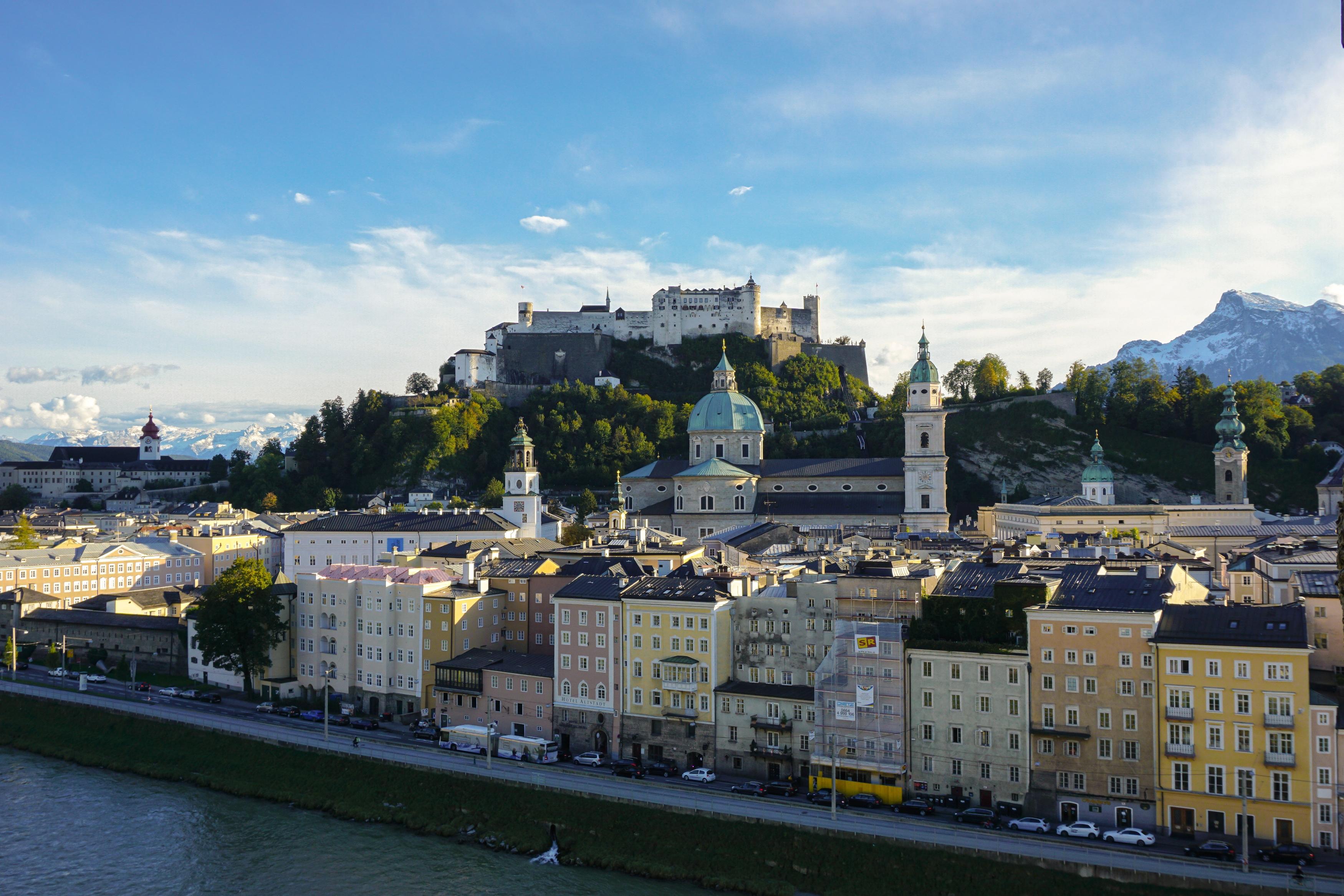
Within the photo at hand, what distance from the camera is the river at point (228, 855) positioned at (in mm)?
28109

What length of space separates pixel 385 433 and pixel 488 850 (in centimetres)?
7235

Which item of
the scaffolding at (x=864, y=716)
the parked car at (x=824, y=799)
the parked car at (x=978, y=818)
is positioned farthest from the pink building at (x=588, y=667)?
the parked car at (x=978, y=818)

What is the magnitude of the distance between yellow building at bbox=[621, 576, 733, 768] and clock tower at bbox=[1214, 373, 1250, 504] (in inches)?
2095

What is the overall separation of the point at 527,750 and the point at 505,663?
403 cm

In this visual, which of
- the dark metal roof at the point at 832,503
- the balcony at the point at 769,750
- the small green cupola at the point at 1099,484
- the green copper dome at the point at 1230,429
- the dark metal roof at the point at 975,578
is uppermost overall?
the green copper dome at the point at 1230,429

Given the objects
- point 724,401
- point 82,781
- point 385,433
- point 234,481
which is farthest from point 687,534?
point 234,481

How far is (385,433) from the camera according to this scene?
98.8 m

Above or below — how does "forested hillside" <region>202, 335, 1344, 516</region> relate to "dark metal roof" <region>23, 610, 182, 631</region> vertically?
above

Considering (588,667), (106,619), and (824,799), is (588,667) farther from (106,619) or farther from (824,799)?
(106,619)

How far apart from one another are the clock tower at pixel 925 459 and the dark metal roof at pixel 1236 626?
45.2 metres

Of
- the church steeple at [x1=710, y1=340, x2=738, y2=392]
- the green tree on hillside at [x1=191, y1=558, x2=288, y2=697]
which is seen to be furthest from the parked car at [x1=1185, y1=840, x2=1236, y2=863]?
Result: the church steeple at [x1=710, y1=340, x2=738, y2=392]

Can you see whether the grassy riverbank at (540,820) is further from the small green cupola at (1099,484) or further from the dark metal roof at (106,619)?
the small green cupola at (1099,484)

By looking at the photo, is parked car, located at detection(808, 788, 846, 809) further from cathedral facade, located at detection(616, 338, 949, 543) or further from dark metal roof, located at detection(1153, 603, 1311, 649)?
cathedral facade, located at detection(616, 338, 949, 543)

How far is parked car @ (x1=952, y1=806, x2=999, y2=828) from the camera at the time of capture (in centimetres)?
2789
